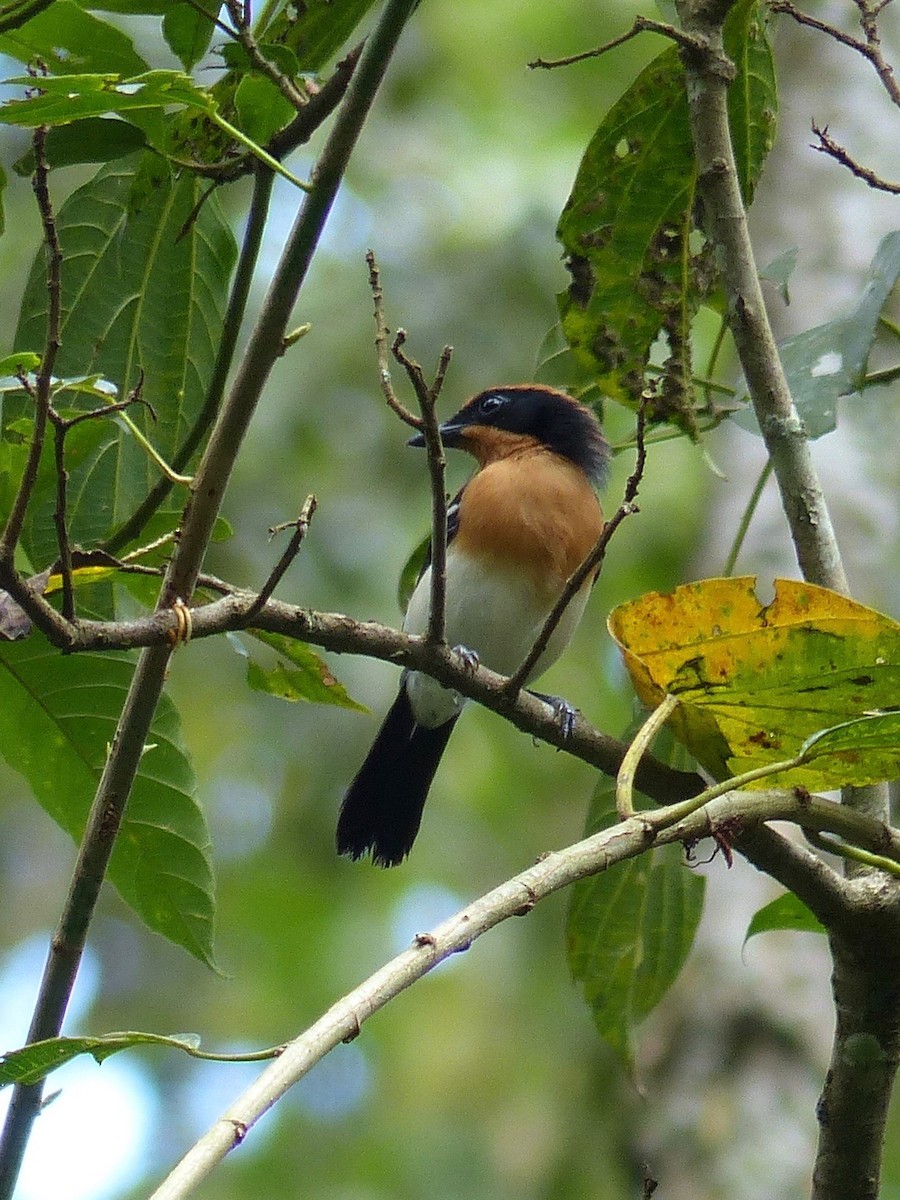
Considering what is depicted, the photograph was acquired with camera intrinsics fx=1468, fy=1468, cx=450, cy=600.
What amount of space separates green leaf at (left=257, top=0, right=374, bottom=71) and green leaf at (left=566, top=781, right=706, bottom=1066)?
1.27m

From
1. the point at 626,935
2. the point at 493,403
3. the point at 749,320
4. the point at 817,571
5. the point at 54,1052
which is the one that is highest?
the point at 493,403

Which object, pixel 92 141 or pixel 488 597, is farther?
pixel 488 597

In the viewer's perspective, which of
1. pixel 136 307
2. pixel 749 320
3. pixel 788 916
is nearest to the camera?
pixel 788 916

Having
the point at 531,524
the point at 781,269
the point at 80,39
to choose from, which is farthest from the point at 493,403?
the point at 80,39

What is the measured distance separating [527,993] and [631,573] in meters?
2.18

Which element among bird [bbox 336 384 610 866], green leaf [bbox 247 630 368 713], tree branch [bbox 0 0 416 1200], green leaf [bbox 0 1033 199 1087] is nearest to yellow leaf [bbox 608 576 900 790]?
green leaf [bbox 247 630 368 713]

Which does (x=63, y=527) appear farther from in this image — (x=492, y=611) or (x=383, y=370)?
(x=492, y=611)

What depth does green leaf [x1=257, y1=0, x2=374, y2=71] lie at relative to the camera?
204 cm

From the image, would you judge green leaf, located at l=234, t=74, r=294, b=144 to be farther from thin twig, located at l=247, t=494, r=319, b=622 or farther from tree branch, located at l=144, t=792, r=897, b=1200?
tree branch, located at l=144, t=792, r=897, b=1200

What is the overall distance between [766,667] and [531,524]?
239 centimetres

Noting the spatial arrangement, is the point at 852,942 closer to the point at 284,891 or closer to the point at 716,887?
the point at 716,887

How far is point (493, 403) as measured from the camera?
4.77m

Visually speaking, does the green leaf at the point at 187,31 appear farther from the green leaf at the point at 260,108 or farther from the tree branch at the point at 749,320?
the tree branch at the point at 749,320

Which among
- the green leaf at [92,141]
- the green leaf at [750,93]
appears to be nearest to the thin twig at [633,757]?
the green leaf at [92,141]
